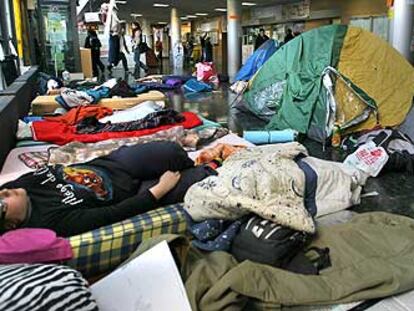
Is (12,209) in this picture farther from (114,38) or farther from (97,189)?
(114,38)

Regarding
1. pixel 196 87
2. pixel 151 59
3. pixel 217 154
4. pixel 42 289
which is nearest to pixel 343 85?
pixel 217 154

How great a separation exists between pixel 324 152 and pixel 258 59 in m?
4.58

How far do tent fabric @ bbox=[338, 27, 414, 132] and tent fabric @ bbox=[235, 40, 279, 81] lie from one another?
3577mm

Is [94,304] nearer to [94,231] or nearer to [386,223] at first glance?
[94,231]

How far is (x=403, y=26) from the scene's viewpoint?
19.5ft

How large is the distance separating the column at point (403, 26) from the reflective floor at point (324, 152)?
231cm

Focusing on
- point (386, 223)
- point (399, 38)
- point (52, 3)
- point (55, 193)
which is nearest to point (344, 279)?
point (386, 223)

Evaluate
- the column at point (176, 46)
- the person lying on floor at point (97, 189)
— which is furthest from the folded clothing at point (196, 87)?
the column at point (176, 46)

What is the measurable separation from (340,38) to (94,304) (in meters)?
4.09

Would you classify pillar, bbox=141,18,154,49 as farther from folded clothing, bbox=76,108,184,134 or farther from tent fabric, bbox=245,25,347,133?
folded clothing, bbox=76,108,184,134

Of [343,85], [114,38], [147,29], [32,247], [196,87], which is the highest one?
[147,29]

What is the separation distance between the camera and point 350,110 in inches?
167

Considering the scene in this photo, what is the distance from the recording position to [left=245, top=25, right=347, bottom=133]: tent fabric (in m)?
4.45

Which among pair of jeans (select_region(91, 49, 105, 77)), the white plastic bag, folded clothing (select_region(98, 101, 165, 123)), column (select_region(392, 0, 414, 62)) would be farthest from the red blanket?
pair of jeans (select_region(91, 49, 105, 77))
